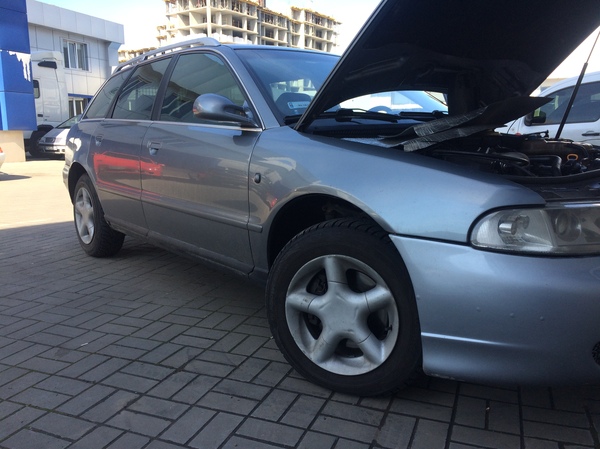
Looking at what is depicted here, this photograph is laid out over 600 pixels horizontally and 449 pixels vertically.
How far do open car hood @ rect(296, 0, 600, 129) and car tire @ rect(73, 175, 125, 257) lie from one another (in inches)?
106

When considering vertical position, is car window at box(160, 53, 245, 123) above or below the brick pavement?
above

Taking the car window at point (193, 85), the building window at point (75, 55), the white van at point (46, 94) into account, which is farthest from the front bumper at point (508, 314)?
the building window at point (75, 55)

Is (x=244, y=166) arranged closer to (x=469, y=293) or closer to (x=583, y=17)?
(x=469, y=293)

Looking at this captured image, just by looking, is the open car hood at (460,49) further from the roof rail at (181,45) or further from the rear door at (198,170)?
the roof rail at (181,45)

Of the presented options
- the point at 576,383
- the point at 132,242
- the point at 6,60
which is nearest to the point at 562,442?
the point at 576,383

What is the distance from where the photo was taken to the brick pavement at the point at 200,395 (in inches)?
83.3

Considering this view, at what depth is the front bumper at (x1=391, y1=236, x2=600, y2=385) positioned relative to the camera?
1806 millimetres

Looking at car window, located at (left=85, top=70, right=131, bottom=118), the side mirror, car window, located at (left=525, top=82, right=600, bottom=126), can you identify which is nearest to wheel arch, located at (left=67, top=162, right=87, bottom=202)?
car window, located at (left=85, top=70, right=131, bottom=118)

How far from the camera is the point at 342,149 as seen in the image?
2.41m

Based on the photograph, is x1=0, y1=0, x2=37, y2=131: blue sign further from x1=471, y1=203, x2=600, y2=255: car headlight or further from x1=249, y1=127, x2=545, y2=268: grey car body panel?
x1=471, y1=203, x2=600, y2=255: car headlight

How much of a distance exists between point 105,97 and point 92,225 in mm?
1185

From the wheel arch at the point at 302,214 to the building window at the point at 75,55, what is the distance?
34.5 m

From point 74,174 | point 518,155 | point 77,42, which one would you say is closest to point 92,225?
point 74,174

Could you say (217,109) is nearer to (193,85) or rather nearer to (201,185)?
(201,185)
